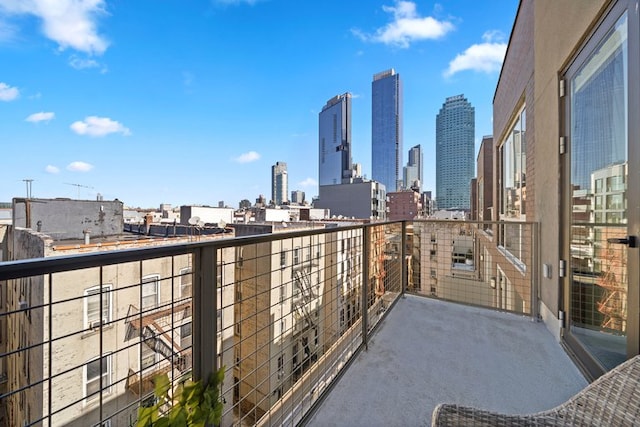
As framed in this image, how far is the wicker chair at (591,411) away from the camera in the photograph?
1.06m

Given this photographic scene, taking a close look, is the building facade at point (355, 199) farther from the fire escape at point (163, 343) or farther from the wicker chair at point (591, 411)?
the wicker chair at point (591, 411)

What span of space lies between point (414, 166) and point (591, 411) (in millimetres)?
76802

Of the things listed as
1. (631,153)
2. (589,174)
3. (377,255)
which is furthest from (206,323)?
(377,255)

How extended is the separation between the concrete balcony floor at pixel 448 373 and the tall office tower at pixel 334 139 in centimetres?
5565

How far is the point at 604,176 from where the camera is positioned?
189cm

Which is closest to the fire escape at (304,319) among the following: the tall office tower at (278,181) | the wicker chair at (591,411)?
the wicker chair at (591,411)

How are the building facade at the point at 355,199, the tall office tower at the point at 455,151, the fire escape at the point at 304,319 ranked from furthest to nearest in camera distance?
the tall office tower at the point at 455,151, the building facade at the point at 355,199, the fire escape at the point at 304,319

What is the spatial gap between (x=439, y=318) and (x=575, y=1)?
3.03 meters

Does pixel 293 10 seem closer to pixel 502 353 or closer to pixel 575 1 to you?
pixel 575 1

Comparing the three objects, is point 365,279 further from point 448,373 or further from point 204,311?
point 204,311

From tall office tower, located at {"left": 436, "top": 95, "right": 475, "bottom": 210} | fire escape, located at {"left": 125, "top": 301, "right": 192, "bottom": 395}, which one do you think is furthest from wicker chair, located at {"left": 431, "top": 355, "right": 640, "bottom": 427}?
tall office tower, located at {"left": 436, "top": 95, "right": 475, "bottom": 210}

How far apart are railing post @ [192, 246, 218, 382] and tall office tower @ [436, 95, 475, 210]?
158 ft

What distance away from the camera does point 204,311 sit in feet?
3.49

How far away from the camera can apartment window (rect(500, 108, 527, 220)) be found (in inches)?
169
